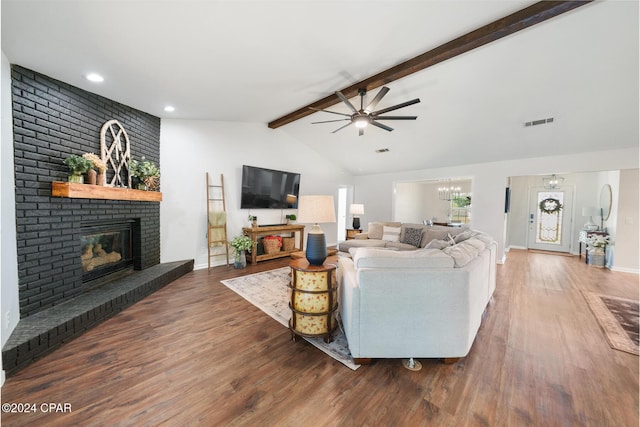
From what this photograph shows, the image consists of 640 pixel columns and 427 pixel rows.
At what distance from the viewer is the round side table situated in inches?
85.2

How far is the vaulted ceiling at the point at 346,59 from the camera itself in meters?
1.93

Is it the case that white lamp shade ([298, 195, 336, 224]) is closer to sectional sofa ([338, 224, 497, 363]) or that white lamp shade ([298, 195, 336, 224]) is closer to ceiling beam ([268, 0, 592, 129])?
sectional sofa ([338, 224, 497, 363])

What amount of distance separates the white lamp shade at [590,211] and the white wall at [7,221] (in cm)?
1078

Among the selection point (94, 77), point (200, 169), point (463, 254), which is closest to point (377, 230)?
point (463, 254)

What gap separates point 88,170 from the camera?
2.68 meters

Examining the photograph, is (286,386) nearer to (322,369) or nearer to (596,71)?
(322,369)

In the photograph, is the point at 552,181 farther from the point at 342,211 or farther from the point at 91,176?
the point at 91,176

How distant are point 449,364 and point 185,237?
14.9 ft

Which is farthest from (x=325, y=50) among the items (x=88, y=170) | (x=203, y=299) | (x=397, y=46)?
(x=203, y=299)

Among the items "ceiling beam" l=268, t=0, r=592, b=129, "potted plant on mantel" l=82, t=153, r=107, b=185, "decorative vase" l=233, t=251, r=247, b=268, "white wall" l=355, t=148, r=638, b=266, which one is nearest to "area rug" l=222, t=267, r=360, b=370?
"decorative vase" l=233, t=251, r=247, b=268

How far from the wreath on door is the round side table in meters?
8.57

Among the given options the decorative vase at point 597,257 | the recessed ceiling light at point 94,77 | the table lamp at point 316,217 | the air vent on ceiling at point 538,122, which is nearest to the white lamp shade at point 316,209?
the table lamp at point 316,217

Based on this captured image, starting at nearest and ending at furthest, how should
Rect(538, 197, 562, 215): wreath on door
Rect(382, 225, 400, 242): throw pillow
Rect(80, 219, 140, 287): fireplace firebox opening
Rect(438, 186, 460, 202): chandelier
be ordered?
1. Rect(80, 219, 140, 287): fireplace firebox opening
2. Rect(382, 225, 400, 242): throw pillow
3. Rect(538, 197, 562, 215): wreath on door
4. Rect(438, 186, 460, 202): chandelier

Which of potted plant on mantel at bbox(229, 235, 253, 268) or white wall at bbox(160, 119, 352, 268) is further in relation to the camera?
potted plant on mantel at bbox(229, 235, 253, 268)
